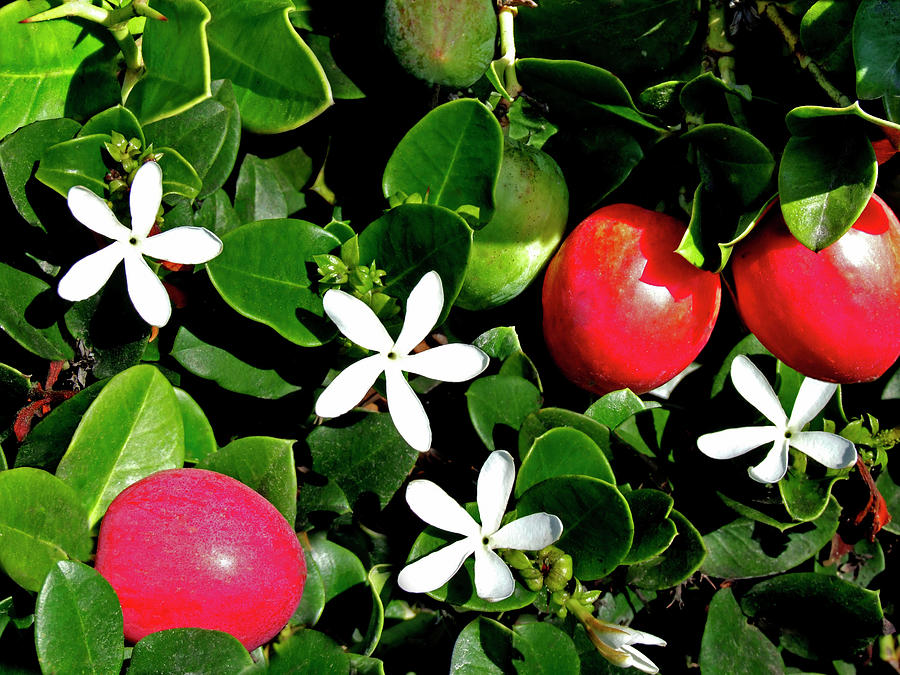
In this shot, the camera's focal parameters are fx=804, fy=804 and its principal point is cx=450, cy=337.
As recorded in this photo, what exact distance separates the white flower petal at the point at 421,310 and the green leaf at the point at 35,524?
0.40 metres

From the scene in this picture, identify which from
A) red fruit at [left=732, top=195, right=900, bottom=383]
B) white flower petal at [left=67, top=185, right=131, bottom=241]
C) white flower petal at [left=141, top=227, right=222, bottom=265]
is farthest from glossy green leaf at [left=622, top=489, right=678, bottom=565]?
white flower petal at [left=67, top=185, right=131, bottom=241]

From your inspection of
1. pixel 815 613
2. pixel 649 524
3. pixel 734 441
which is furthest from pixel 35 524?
pixel 815 613

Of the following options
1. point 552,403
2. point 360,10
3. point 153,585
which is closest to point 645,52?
point 360,10

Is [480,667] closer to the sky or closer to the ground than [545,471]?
closer to the ground

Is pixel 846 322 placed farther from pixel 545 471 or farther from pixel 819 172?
pixel 545 471

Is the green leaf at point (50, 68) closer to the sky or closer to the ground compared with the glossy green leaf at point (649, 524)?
closer to the sky

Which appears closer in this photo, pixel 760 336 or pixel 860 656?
pixel 760 336

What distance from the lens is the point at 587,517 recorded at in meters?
0.96

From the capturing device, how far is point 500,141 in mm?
1003

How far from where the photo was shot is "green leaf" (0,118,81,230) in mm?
956

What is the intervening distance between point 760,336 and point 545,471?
338 mm

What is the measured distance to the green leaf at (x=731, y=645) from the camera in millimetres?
1108

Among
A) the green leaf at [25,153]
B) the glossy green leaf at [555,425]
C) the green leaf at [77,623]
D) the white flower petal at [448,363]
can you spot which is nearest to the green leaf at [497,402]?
the glossy green leaf at [555,425]

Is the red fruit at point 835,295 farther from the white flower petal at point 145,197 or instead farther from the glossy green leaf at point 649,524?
the white flower petal at point 145,197
